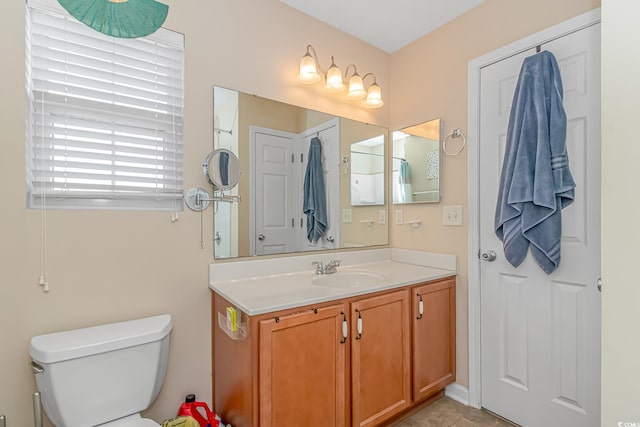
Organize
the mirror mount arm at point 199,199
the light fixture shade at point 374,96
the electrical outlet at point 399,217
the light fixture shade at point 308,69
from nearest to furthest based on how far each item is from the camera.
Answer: the mirror mount arm at point 199,199 < the light fixture shade at point 308,69 < the light fixture shade at point 374,96 < the electrical outlet at point 399,217

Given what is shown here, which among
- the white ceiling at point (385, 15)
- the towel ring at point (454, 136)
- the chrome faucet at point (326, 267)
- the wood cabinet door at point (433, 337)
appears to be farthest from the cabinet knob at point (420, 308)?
the white ceiling at point (385, 15)

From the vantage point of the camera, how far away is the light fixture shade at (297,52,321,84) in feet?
6.18

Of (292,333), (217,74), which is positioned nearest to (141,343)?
(292,333)

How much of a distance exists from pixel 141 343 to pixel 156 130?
990 mm

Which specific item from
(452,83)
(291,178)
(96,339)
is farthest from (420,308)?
(96,339)

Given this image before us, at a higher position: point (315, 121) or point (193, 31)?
point (193, 31)

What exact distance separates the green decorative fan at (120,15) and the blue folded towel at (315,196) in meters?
1.05

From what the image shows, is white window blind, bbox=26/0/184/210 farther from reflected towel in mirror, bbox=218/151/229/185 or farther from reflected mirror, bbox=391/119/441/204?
reflected mirror, bbox=391/119/441/204

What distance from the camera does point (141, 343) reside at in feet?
4.17

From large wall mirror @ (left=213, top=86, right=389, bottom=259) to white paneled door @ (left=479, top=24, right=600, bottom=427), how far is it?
0.78 meters

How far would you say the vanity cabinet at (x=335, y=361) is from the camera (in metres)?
1.25

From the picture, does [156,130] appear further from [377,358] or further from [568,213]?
[568,213]

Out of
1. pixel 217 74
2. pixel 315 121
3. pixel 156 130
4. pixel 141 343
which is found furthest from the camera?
pixel 315 121

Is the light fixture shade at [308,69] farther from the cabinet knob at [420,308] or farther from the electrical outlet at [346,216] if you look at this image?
the cabinet knob at [420,308]
